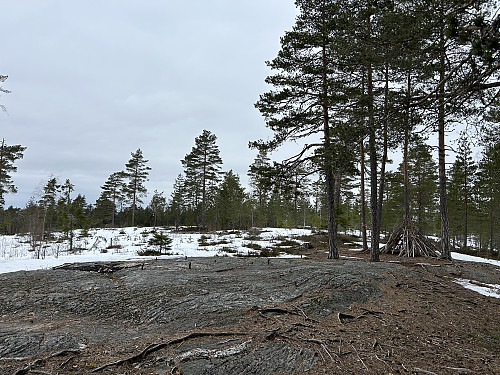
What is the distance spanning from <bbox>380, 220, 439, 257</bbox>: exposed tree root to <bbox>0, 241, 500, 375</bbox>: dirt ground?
6816 millimetres

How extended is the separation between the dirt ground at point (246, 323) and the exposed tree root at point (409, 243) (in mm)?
6816

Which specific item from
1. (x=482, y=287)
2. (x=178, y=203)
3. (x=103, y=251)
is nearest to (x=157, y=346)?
(x=482, y=287)

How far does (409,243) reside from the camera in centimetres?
1377

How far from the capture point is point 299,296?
5.18 meters

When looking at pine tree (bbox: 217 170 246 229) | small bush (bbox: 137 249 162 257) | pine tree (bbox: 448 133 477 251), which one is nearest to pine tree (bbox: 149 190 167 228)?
pine tree (bbox: 217 170 246 229)

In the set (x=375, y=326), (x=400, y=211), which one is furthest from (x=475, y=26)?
(x=400, y=211)

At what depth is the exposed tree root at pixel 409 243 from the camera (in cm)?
1322

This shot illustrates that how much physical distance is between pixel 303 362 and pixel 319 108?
978 centimetres

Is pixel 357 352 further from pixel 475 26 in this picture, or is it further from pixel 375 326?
pixel 475 26

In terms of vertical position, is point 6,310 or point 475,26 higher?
point 475,26

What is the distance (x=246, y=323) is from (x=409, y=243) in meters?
12.9

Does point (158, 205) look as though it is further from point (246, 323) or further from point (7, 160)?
point (246, 323)

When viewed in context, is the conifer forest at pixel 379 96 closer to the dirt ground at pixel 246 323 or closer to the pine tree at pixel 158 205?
the dirt ground at pixel 246 323

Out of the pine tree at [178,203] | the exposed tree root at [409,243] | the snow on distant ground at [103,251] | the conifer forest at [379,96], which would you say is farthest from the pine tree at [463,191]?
the pine tree at [178,203]
